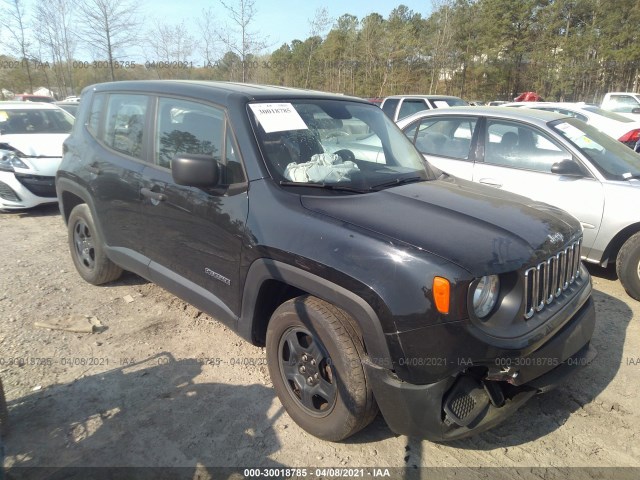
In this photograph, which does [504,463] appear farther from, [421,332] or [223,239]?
[223,239]

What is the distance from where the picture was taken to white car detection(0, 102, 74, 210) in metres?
6.63

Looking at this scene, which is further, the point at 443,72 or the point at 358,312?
the point at 443,72

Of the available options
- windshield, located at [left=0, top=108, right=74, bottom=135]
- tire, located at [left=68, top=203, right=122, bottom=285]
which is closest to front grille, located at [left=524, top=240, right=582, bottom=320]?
tire, located at [left=68, top=203, right=122, bottom=285]

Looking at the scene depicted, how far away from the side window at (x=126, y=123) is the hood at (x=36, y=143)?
3.88 metres

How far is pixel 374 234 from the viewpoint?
2.18 m

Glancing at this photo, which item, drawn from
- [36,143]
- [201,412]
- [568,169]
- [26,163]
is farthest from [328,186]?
[36,143]

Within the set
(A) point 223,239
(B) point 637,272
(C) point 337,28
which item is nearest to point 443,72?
(C) point 337,28

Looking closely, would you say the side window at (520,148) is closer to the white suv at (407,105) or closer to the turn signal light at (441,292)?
the turn signal light at (441,292)

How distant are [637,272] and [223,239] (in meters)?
3.80

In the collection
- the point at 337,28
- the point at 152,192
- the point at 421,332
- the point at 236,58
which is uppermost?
the point at 337,28

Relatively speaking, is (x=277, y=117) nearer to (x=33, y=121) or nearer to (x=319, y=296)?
(x=319, y=296)

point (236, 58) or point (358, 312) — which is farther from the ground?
Result: point (236, 58)

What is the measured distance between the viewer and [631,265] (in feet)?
13.8

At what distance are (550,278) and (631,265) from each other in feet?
7.81
